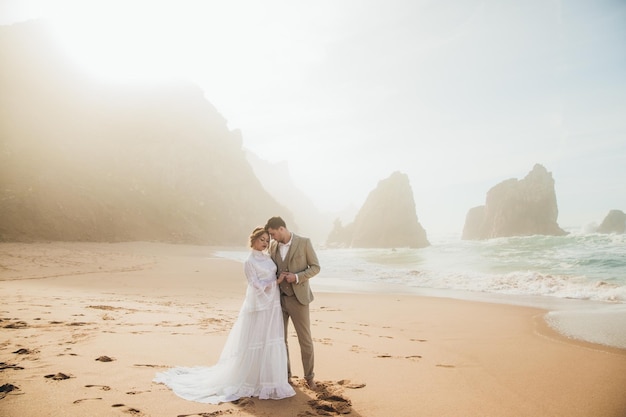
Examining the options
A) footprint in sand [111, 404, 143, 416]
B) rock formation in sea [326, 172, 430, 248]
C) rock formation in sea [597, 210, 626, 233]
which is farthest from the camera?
rock formation in sea [326, 172, 430, 248]

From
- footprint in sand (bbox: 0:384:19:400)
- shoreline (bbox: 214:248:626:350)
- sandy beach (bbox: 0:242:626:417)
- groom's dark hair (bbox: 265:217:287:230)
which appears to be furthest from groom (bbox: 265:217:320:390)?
shoreline (bbox: 214:248:626:350)

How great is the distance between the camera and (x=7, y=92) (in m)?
51.7

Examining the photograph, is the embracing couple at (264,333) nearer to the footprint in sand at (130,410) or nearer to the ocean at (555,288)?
the footprint in sand at (130,410)

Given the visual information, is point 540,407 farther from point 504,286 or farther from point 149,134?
point 149,134

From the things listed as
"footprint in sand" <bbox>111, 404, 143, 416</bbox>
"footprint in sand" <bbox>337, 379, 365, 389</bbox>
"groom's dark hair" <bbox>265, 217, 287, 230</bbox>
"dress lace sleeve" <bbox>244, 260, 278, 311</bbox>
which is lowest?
"footprint in sand" <bbox>337, 379, 365, 389</bbox>

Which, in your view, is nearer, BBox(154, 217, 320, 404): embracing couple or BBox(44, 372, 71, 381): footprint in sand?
BBox(44, 372, 71, 381): footprint in sand

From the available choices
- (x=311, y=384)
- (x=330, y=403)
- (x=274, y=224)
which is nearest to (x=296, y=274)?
(x=274, y=224)

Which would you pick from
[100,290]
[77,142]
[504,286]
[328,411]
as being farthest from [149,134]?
Result: [328,411]

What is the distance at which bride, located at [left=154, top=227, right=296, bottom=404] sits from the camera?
4.55 m

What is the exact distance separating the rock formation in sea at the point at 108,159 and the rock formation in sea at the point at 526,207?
66.1 metres

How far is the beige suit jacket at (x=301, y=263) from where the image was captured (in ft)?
16.8

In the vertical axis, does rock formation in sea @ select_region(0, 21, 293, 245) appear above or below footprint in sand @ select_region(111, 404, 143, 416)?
above

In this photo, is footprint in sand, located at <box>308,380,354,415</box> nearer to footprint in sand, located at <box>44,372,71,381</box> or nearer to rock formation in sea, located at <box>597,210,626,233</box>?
footprint in sand, located at <box>44,372,71,381</box>

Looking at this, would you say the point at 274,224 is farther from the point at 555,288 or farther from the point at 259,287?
the point at 555,288
